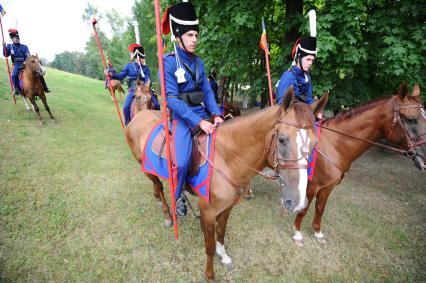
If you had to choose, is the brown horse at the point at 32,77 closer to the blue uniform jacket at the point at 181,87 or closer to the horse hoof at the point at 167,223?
the horse hoof at the point at 167,223

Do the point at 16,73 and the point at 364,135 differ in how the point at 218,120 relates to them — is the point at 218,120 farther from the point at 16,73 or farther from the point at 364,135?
the point at 16,73

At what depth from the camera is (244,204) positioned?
515 cm

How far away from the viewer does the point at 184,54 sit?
9.36ft

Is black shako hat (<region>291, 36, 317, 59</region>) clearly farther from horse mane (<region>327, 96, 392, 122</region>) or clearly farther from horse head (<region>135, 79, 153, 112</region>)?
horse head (<region>135, 79, 153, 112</region>)

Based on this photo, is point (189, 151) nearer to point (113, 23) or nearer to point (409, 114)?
point (409, 114)

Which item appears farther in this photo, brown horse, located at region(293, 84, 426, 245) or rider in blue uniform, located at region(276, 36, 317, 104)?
rider in blue uniform, located at region(276, 36, 317, 104)

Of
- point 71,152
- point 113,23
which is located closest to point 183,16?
point 71,152

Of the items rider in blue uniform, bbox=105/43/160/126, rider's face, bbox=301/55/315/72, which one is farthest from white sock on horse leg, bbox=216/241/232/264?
rider in blue uniform, bbox=105/43/160/126

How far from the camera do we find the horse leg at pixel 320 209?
3.88 meters

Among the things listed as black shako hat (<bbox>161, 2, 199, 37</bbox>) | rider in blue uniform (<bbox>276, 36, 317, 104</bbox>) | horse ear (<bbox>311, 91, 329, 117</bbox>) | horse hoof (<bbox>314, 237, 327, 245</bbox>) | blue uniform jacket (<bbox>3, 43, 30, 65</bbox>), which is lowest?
horse hoof (<bbox>314, 237, 327, 245</bbox>)

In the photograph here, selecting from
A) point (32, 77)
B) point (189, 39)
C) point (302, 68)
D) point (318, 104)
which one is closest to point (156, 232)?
point (189, 39)

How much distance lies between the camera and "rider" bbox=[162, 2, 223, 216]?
263cm

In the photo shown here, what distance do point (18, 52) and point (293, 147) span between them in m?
12.0

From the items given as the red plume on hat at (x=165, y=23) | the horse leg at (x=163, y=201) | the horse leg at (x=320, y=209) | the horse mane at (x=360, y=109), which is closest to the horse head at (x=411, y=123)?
the horse mane at (x=360, y=109)
